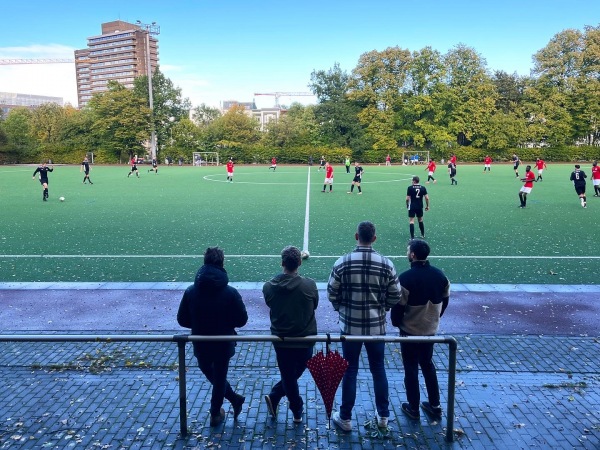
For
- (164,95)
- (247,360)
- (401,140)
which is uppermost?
(164,95)

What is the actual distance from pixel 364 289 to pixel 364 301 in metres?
0.12

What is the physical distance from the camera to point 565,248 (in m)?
13.2

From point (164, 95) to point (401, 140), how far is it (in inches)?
1507

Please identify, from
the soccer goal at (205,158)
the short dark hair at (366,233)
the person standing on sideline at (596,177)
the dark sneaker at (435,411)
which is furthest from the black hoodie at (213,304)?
the soccer goal at (205,158)

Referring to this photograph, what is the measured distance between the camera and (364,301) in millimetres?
4789

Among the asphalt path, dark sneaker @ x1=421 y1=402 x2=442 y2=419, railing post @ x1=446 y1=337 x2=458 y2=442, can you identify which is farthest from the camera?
the asphalt path

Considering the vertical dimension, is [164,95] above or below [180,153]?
above

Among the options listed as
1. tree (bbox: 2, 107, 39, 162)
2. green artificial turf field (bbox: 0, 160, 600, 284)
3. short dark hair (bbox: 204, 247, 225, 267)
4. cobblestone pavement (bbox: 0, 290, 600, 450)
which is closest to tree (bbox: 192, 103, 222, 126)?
tree (bbox: 2, 107, 39, 162)

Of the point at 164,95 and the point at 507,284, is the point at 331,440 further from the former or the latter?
the point at 164,95

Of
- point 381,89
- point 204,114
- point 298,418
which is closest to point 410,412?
point 298,418

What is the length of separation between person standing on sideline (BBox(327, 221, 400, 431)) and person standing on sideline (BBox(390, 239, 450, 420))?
0.75 ft

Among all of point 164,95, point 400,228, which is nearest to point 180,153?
point 164,95

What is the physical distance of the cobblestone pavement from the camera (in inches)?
184

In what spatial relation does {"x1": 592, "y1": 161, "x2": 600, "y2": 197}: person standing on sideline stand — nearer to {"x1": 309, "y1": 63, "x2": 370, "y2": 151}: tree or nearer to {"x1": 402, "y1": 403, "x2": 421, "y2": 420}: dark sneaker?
{"x1": 402, "y1": 403, "x2": 421, "y2": 420}: dark sneaker
